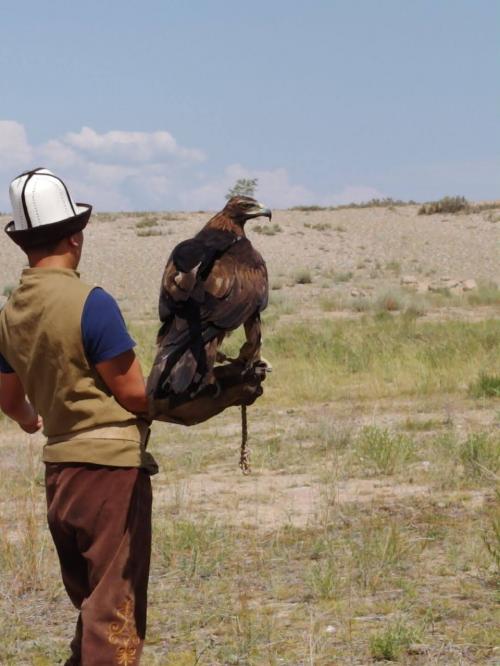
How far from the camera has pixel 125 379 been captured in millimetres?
3412

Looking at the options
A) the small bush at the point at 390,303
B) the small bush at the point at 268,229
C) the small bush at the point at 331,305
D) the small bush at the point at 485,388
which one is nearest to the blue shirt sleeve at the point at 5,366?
the small bush at the point at 485,388

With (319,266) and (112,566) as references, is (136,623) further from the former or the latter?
(319,266)

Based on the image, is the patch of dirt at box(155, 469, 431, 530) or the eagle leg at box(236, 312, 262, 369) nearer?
the eagle leg at box(236, 312, 262, 369)

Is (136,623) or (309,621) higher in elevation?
(136,623)

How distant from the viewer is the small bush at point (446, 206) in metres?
49.1

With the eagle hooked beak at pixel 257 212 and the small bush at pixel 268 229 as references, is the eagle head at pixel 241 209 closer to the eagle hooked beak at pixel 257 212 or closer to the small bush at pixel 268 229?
the eagle hooked beak at pixel 257 212

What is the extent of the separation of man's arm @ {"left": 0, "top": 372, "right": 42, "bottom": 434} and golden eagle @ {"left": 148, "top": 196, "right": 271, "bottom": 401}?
21.3 inches

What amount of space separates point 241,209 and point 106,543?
2.53m

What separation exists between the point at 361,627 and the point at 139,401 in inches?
89.4

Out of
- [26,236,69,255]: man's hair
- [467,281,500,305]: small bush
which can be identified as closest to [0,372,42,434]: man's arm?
[26,236,69,255]: man's hair

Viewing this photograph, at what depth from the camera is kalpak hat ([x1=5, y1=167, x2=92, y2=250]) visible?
11.1ft

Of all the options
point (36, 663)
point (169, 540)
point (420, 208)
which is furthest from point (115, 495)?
point (420, 208)

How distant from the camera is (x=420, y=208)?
50188mm

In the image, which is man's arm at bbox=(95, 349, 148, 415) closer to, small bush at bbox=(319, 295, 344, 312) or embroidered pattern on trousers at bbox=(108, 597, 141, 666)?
embroidered pattern on trousers at bbox=(108, 597, 141, 666)
